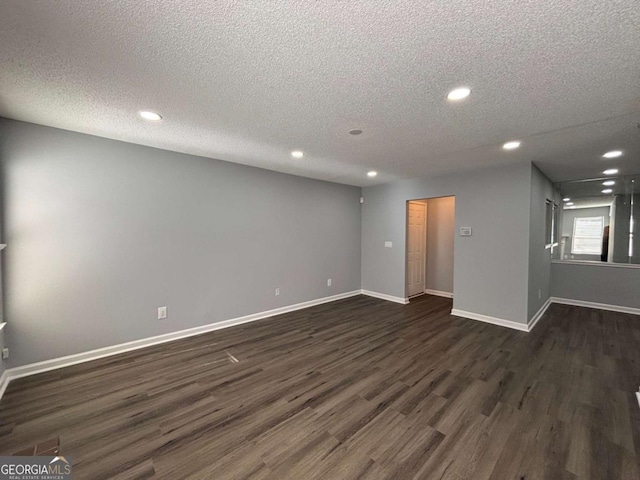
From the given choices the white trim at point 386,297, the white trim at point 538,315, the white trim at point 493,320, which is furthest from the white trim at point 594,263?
the white trim at point 386,297

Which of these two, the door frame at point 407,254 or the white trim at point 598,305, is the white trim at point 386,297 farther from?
the white trim at point 598,305

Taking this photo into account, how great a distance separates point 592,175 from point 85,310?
26.3 feet

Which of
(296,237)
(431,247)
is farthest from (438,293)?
(296,237)

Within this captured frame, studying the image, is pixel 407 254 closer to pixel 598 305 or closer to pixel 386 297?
pixel 386 297

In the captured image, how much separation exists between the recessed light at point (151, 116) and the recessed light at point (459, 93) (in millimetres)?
2561

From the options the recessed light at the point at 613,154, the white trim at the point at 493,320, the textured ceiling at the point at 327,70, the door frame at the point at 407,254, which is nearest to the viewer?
the textured ceiling at the point at 327,70

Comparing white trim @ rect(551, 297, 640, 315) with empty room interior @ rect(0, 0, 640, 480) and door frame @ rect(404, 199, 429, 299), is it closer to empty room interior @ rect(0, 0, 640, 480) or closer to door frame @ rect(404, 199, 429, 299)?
empty room interior @ rect(0, 0, 640, 480)

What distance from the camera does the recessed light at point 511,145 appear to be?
298cm

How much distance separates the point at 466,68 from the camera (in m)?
1.65

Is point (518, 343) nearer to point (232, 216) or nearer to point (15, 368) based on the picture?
point (232, 216)

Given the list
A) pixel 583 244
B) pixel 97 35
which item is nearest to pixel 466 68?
pixel 97 35

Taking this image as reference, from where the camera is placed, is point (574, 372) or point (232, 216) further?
point (232, 216)

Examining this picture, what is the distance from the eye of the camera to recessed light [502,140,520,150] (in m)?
2.98

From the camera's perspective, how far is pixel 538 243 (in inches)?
169
